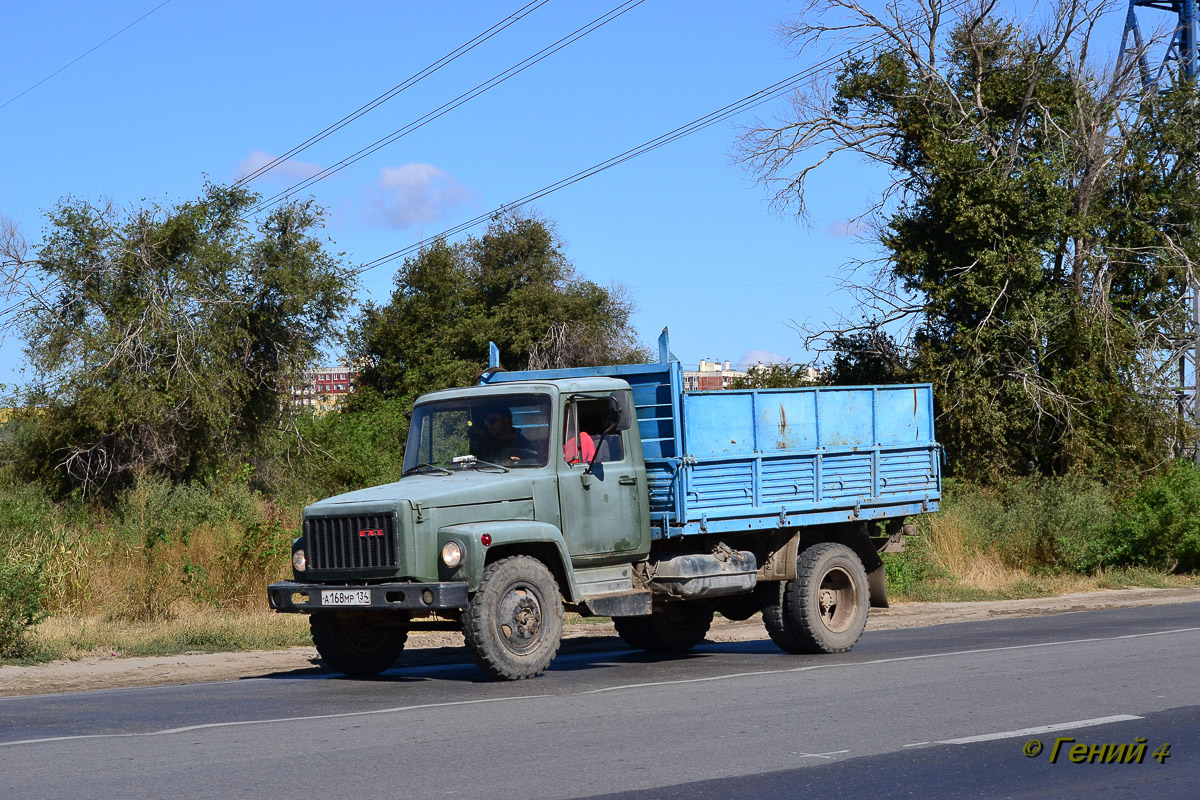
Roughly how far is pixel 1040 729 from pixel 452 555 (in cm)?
458

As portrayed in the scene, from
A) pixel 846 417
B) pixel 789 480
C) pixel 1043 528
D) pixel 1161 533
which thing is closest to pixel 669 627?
pixel 789 480

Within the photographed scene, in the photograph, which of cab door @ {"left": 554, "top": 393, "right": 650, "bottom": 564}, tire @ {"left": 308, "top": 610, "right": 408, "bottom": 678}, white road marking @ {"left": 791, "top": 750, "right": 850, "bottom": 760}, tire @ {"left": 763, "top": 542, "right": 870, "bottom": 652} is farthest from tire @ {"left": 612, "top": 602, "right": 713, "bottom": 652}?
white road marking @ {"left": 791, "top": 750, "right": 850, "bottom": 760}

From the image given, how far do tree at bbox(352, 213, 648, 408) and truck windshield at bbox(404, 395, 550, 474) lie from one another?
3337 centimetres

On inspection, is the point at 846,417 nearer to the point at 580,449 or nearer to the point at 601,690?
the point at 580,449

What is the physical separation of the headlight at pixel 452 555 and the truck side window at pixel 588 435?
1.57m

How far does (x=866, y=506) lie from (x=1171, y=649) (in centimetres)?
319

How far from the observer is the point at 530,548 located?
10.9 m

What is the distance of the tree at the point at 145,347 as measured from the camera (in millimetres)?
24062

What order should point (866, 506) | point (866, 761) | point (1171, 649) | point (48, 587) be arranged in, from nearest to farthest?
point (866, 761)
point (1171, 649)
point (866, 506)
point (48, 587)

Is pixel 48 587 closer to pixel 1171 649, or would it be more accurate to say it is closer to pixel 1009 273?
pixel 1171 649

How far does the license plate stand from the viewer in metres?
10.2

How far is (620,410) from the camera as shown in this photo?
440 inches

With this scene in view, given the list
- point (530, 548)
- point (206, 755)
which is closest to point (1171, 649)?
point (530, 548)

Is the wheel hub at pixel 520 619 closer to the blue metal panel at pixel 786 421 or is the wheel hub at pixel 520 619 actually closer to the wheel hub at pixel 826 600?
the blue metal panel at pixel 786 421
